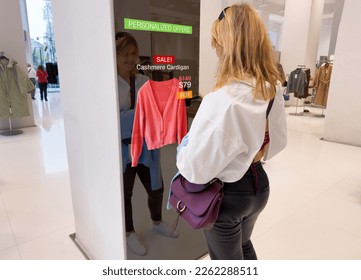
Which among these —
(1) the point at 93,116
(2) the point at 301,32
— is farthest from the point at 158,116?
(2) the point at 301,32

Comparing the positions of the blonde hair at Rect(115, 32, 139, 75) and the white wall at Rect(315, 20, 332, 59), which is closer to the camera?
the blonde hair at Rect(115, 32, 139, 75)

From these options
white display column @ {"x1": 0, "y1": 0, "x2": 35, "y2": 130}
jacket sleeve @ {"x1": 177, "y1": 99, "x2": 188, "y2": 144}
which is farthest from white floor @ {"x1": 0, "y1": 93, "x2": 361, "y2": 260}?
white display column @ {"x1": 0, "y1": 0, "x2": 35, "y2": 130}

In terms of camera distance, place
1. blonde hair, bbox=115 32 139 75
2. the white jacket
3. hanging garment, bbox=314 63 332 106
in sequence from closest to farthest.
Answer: the white jacket, blonde hair, bbox=115 32 139 75, hanging garment, bbox=314 63 332 106

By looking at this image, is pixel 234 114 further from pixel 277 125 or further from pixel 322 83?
pixel 322 83

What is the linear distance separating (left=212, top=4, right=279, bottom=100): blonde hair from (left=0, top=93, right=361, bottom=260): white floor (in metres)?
1.76

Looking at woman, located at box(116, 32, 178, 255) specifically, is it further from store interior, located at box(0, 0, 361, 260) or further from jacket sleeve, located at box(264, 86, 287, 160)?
jacket sleeve, located at box(264, 86, 287, 160)

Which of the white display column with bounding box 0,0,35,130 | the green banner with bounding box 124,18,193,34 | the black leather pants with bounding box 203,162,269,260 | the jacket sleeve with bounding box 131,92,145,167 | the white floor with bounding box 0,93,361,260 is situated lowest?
the white floor with bounding box 0,93,361,260

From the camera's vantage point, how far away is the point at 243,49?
1.05 meters

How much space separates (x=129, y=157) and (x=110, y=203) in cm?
35

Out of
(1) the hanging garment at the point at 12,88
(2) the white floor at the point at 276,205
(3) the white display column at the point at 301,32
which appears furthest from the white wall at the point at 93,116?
(3) the white display column at the point at 301,32

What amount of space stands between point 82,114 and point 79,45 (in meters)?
0.44

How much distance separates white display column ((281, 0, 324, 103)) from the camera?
9141 mm
